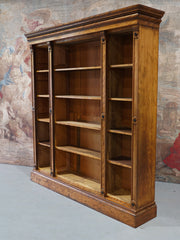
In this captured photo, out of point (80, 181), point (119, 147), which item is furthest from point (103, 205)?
point (119, 147)

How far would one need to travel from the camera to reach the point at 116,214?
10.3 feet

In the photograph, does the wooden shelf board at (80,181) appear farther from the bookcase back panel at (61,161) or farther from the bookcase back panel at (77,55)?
the bookcase back panel at (77,55)

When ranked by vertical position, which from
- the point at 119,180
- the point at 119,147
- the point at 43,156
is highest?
the point at 119,147

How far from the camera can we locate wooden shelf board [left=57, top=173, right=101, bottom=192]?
11.8 feet

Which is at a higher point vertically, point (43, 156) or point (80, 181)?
point (43, 156)

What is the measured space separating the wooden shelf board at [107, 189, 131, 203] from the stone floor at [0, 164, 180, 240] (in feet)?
0.85

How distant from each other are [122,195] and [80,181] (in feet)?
2.42

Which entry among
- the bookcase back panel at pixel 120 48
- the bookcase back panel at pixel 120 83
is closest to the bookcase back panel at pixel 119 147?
the bookcase back panel at pixel 120 83

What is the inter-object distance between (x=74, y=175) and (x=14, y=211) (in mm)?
1029

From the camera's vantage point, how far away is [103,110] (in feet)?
10.6

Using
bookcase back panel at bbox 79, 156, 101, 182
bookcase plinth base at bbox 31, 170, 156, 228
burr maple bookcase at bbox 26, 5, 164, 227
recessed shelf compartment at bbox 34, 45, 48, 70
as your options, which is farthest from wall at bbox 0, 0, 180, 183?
bookcase plinth base at bbox 31, 170, 156, 228

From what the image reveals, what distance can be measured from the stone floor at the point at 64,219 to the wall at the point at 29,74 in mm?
893

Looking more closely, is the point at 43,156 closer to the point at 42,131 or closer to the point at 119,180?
the point at 42,131

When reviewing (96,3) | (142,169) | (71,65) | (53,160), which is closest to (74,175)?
(53,160)
